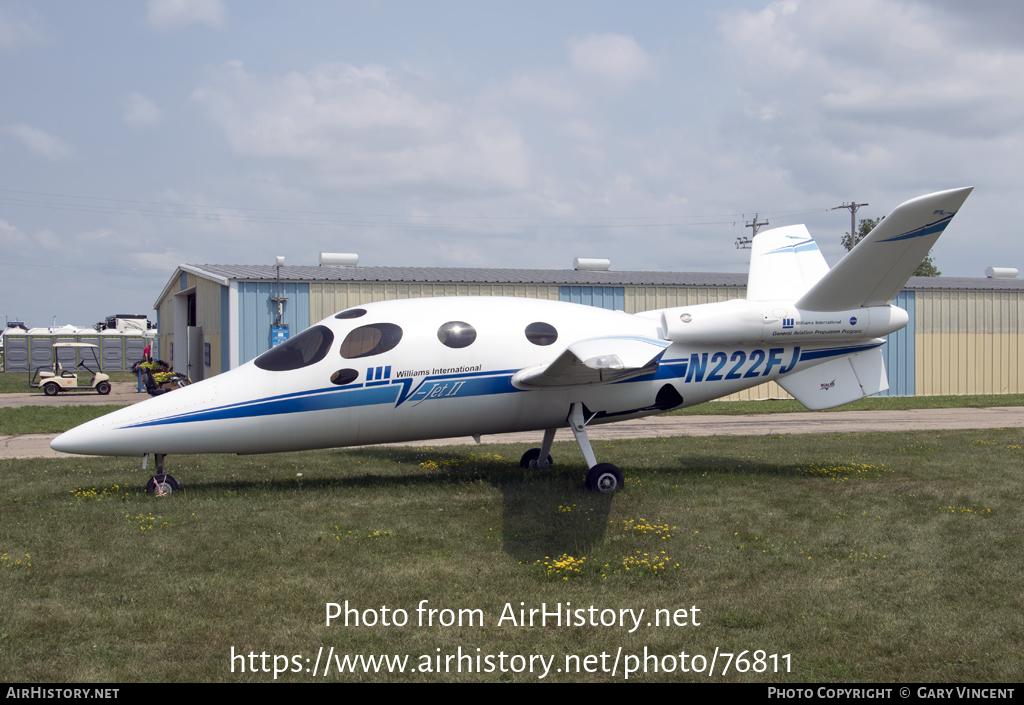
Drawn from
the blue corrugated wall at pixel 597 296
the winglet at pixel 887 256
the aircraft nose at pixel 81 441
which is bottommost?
the aircraft nose at pixel 81 441

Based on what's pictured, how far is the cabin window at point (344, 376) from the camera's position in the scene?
11.5 metres

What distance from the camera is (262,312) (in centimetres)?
2870

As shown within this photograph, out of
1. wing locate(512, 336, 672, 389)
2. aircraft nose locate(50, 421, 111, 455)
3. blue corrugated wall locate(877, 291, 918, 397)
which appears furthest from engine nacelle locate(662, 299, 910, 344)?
blue corrugated wall locate(877, 291, 918, 397)

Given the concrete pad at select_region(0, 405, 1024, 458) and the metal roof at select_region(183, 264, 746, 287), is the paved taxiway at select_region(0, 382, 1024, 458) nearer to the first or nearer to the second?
the concrete pad at select_region(0, 405, 1024, 458)

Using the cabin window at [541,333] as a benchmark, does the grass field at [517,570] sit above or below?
below

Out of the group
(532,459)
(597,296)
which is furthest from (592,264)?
(532,459)

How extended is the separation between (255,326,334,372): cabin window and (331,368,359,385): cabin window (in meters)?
0.36

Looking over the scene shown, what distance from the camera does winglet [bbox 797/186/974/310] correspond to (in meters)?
11.3

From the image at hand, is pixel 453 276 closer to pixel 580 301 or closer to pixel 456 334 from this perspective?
pixel 580 301

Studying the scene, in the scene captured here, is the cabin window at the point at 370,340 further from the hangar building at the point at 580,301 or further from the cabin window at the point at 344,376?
the hangar building at the point at 580,301

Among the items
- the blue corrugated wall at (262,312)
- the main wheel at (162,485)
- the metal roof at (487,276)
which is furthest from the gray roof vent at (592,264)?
the main wheel at (162,485)

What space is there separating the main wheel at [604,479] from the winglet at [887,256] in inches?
181
